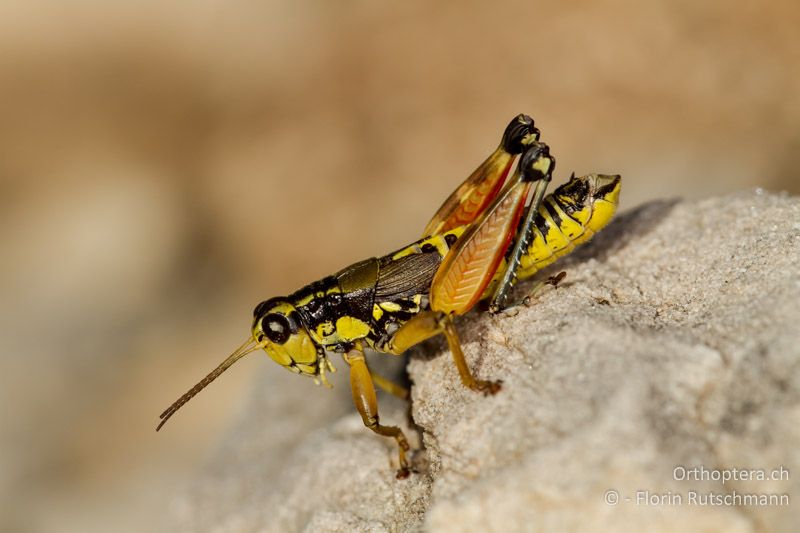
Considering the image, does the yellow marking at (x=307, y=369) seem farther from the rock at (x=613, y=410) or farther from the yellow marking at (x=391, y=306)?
the yellow marking at (x=391, y=306)

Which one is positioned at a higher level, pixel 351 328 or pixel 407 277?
pixel 407 277

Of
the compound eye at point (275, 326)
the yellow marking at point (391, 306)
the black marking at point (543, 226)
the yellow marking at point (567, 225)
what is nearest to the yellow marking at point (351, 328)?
the yellow marking at point (391, 306)

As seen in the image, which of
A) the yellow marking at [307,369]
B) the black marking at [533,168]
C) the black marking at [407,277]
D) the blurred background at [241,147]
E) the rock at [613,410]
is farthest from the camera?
the blurred background at [241,147]

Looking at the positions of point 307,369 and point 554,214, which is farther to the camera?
point 307,369

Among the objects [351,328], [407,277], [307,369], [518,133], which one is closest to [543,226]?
[518,133]

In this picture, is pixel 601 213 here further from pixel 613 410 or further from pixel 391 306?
pixel 613 410
